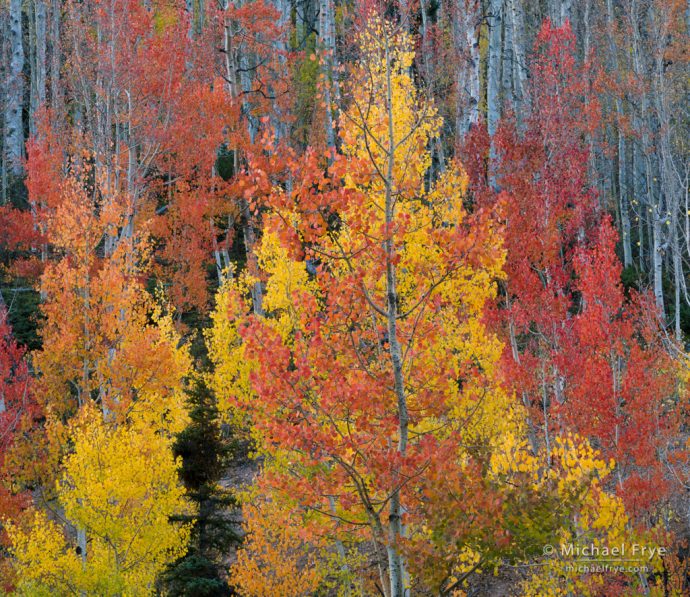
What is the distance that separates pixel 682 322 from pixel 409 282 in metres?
12.3

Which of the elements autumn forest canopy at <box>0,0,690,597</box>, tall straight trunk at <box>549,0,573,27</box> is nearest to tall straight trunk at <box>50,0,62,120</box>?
autumn forest canopy at <box>0,0,690,597</box>

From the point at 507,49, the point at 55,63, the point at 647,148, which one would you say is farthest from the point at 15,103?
the point at 647,148

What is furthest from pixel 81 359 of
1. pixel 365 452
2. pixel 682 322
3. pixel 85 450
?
pixel 682 322

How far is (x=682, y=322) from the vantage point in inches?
795

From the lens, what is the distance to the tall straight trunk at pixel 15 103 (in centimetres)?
2716

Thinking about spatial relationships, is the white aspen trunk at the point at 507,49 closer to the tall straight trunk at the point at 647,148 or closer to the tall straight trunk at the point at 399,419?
the tall straight trunk at the point at 647,148

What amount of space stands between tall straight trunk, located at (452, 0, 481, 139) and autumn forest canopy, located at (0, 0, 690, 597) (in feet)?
0.39

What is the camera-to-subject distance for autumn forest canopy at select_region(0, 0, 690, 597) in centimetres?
660

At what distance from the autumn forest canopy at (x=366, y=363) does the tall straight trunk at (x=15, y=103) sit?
621 cm

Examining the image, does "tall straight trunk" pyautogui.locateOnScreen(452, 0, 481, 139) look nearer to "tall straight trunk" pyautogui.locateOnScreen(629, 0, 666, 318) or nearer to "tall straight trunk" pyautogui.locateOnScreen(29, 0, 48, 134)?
"tall straight trunk" pyautogui.locateOnScreen(629, 0, 666, 318)

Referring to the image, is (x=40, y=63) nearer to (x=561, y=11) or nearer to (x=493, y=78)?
(x=561, y=11)

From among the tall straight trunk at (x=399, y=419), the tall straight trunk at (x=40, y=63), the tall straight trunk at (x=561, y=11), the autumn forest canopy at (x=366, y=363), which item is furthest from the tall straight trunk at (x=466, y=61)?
the tall straight trunk at (x=40, y=63)

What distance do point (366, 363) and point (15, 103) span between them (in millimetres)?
25344

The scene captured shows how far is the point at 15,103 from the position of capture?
2750cm
